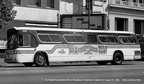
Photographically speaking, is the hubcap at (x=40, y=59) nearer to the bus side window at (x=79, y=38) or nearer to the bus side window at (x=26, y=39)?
the bus side window at (x=26, y=39)

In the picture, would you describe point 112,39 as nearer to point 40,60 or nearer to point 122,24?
point 40,60

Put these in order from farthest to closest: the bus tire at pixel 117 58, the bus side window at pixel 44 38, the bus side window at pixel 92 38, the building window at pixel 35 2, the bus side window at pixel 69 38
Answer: the building window at pixel 35 2, the bus tire at pixel 117 58, the bus side window at pixel 92 38, the bus side window at pixel 69 38, the bus side window at pixel 44 38

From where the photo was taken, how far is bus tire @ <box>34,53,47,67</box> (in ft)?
73.7

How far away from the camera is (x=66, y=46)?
2406cm

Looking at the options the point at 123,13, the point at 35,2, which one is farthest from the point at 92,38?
the point at 123,13

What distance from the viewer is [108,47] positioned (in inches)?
1032

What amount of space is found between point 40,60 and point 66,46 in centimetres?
226

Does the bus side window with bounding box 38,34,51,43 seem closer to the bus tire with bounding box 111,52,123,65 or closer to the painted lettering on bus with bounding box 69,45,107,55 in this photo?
the painted lettering on bus with bounding box 69,45,107,55

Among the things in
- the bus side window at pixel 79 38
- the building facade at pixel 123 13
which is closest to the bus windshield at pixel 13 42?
the bus side window at pixel 79 38

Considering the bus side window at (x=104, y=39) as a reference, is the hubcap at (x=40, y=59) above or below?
below

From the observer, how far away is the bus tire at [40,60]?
22469 mm

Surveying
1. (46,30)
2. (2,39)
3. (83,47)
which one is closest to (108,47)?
(83,47)

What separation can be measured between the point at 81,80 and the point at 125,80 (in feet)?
4.88

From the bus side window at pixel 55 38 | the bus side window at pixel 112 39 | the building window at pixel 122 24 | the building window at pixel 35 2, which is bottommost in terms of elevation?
the bus side window at pixel 112 39
